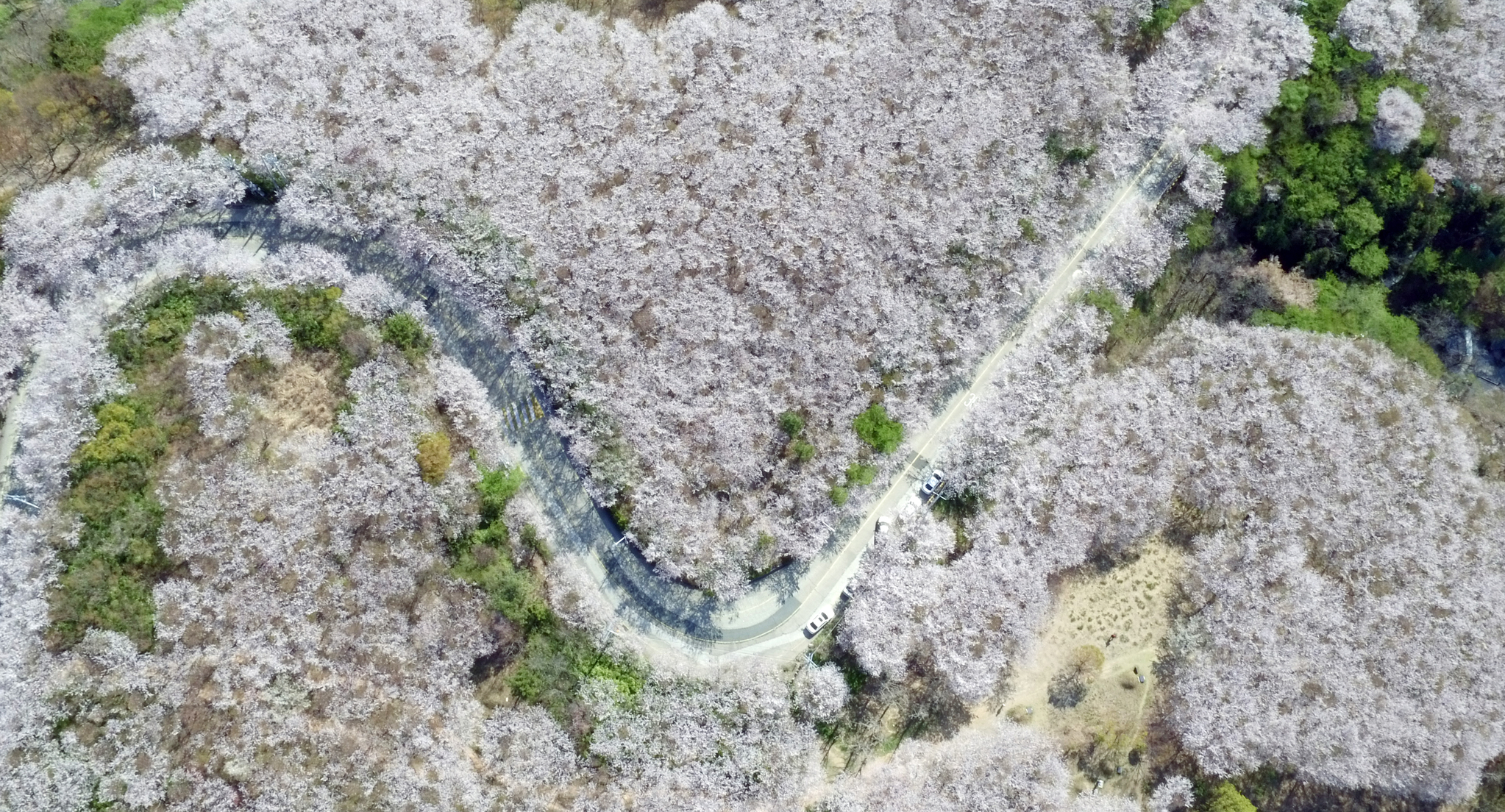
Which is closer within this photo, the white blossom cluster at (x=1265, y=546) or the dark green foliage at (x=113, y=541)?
the dark green foliage at (x=113, y=541)

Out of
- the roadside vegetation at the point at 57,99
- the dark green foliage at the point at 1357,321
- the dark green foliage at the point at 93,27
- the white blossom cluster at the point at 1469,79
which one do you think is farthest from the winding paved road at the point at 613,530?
the white blossom cluster at the point at 1469,79

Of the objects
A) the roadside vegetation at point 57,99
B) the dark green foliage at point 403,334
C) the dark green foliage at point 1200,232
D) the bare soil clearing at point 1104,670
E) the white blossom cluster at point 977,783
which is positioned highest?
the roadside vegetation at point 57,99

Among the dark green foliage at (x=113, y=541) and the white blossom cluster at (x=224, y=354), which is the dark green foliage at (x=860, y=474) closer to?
the white blossom cluster at (x=224, y=354)

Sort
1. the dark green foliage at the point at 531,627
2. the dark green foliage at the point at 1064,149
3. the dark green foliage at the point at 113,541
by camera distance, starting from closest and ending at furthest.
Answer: the dark green foliage at the point at 113,541 → the dark green foliage at the point at 531,627 → the dark green foliage at the point at 1064,149

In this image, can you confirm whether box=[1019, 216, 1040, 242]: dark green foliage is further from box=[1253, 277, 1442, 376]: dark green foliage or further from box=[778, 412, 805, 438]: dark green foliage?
box=[778, 412, 805, 438]: dark green foliage

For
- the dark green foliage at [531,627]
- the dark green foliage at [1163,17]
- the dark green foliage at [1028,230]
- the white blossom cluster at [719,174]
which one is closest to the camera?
the dark green foliage at [531,627]

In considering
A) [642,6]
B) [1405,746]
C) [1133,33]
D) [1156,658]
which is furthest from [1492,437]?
[642,6]

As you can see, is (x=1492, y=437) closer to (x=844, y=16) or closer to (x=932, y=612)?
(x=932, y=612)
